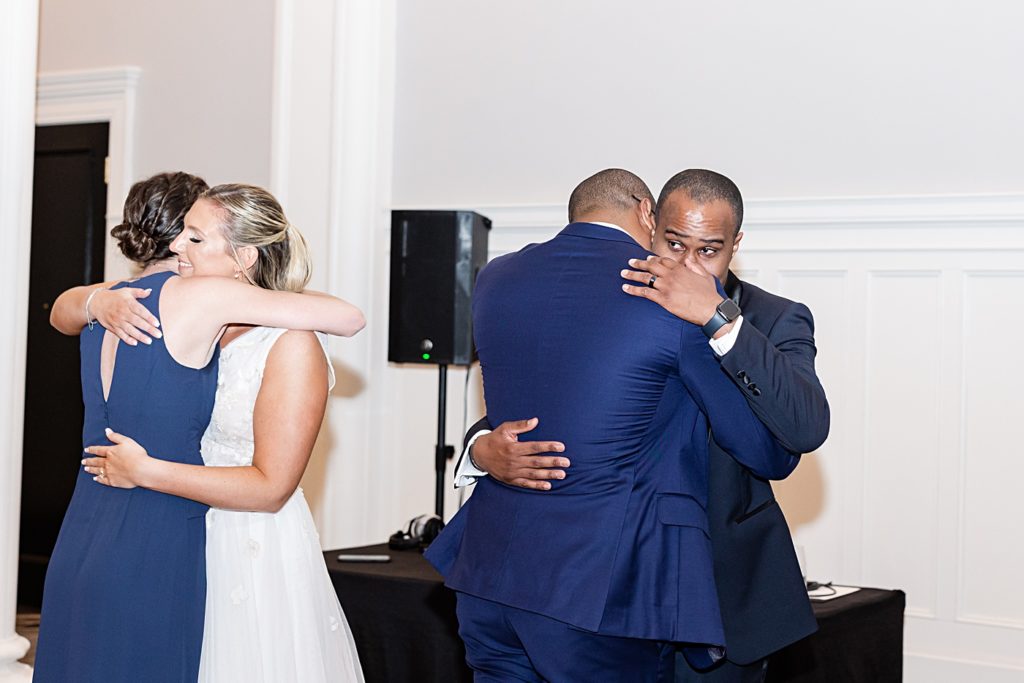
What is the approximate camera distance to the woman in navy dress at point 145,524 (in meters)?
2.35

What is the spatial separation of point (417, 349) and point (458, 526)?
7.59ft

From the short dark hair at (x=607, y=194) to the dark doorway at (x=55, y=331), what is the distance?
13.9ft

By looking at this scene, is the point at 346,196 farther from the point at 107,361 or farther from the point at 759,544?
the point at 759,544

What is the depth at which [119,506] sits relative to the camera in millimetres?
2406

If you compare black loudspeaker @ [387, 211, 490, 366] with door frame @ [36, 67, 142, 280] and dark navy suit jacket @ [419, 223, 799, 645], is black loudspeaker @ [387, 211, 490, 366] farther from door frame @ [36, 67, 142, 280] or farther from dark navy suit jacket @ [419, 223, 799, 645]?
dark navy suit jacket @ [419, 223, 799, 645]

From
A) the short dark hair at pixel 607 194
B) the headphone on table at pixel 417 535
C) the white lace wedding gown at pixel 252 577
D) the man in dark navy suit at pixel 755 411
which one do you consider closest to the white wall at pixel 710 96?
the headphone on table at pixel 417 535

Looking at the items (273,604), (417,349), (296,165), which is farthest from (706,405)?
(296,165)

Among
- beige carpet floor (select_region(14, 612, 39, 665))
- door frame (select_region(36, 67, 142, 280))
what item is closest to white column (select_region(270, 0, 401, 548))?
door frame (select_region(36, 67, 142, 280))

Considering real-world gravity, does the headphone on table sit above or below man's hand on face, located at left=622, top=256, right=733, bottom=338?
below

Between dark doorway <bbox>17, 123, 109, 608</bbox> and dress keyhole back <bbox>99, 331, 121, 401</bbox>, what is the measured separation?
3.85m

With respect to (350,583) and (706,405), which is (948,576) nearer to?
(350,583)

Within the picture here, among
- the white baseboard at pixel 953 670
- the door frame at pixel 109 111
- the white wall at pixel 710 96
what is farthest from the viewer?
the door frame at pixel 109 111

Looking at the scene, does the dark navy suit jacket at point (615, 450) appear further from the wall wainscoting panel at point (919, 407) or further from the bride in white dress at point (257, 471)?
the wall wainscoting panel at point (919, 407)

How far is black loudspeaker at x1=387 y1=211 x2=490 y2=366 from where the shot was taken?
481cm
